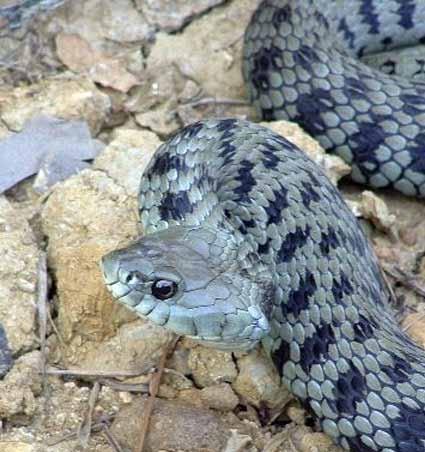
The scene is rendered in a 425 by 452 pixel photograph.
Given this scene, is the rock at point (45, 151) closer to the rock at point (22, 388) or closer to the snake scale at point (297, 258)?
the snake scale at point (297, 258)

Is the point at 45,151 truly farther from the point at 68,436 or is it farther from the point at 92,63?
the point at 68,436

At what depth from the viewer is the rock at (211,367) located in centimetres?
551

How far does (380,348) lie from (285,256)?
0.63 meters

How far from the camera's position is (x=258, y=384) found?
5.47m

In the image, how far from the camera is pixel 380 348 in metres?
5.30

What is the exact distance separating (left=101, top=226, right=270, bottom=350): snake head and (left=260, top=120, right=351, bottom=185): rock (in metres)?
1.30

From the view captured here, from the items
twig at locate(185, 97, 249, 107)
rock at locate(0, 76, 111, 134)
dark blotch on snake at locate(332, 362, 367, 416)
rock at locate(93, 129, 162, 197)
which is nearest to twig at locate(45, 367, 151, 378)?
dark blotch on snake at locate(332, 362, 367, 416)

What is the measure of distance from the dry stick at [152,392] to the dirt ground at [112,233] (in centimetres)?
1

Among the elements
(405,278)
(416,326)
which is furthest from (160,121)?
(416,326)

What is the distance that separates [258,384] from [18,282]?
1.24m

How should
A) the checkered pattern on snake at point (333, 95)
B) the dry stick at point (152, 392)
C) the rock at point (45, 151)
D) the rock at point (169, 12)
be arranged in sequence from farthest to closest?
the rock at point (169, 12)
the checkered pattern on snake at point (333, 95)
the rock at point (45, 151)
the dry stick at point (152, 392)

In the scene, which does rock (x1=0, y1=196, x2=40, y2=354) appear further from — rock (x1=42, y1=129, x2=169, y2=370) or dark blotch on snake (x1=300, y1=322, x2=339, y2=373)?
dark blotch on snake (x1=300, y1=322, x2=339, y2=373)

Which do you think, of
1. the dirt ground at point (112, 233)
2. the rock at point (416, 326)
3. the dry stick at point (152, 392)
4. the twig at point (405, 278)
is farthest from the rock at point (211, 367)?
the twig at point (405, 278)

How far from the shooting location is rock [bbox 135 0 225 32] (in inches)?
296
